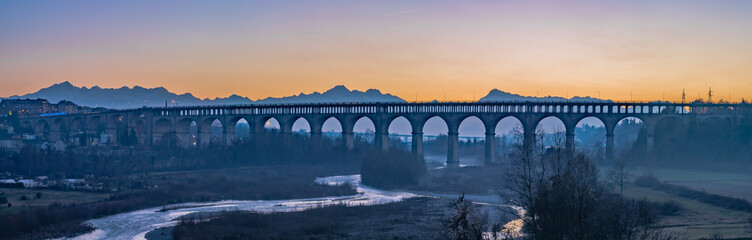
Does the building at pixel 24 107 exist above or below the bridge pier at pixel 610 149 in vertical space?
above

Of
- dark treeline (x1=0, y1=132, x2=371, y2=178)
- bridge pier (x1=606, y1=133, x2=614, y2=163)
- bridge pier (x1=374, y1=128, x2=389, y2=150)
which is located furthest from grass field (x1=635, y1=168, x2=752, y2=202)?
dark treeline (x1=0, y1=132, x2=371, y2=178)

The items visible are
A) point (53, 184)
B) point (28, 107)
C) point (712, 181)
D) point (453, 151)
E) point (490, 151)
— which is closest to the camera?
point (53, 184)

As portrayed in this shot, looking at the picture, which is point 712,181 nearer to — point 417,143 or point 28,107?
point 417,143

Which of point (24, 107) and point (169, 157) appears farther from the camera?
point (24, 107)

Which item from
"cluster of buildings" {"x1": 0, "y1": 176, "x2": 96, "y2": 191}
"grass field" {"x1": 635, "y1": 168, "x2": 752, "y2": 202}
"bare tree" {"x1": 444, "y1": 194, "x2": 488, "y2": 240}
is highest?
"bare tree" {"x1": 444, "y1": 194, "x2": 488, "y2": 240}

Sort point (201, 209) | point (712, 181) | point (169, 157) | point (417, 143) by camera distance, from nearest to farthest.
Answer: point (201, 209), point (712, 181), point (417, 143), point (169, 157)

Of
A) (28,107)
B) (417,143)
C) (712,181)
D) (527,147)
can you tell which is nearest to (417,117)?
(417,143)

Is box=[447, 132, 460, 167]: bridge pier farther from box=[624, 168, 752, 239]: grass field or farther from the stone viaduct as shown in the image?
box=[624, 168, 752, 239]: grass field

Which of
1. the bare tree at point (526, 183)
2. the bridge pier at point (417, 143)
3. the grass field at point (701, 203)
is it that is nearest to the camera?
the bare tree at point (526, 183)

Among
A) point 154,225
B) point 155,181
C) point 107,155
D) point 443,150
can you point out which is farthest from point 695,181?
point 443,150

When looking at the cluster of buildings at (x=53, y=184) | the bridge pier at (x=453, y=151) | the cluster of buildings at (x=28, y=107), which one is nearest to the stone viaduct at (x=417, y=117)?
the bridge pier at (x=453, y=151)

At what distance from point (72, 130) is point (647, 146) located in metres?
122

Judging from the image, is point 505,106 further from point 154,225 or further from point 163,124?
point 163,124

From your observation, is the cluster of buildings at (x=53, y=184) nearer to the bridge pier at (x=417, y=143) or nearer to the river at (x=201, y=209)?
the river at (x=201, y=209)
